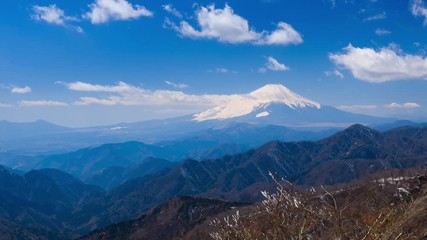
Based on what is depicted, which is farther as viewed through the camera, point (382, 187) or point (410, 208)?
point (382, 187)

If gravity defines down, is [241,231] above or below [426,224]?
above

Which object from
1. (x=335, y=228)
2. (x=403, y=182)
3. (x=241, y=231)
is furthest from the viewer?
(x=403, y=182)

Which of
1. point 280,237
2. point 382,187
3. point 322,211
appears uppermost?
point 322,211

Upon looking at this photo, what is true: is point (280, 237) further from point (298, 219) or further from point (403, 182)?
point (403, 182)

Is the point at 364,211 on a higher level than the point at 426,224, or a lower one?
higher

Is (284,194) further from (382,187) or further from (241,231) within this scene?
(382,187)

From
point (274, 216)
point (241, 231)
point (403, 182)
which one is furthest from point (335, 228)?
point (403, 182)

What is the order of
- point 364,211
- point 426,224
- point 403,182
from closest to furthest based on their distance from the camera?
point 364,211, point 426,224, point 403,182

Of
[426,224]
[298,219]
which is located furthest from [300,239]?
[426,224]

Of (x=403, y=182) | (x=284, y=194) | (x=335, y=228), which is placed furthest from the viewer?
(x=403, y=182)
